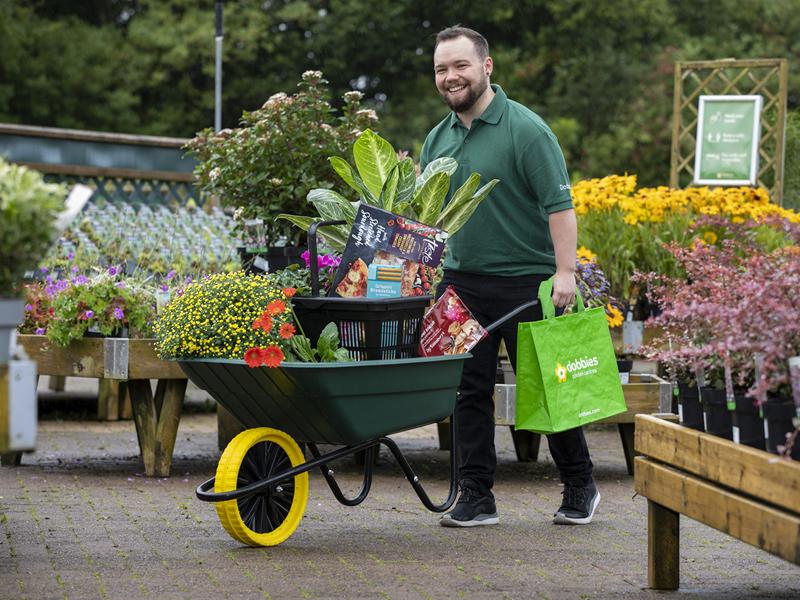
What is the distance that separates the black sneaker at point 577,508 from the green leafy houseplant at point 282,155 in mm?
2185

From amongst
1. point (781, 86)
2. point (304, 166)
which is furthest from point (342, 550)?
point (781, 86)

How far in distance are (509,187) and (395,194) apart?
576 millimetres

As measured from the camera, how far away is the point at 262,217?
682cm

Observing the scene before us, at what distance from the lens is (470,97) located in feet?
16.8

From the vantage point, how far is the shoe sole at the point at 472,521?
529 centimetres

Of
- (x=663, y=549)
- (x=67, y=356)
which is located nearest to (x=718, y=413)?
(x=663, y=549)

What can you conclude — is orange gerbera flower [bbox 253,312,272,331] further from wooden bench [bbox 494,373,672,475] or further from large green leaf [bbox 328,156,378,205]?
wooden bench [bbox 494,373,672,475]

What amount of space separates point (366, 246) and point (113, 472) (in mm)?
2721

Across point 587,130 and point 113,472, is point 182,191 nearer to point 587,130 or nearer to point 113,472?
point 113,472

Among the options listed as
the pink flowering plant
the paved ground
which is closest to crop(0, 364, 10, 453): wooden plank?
the paved ground

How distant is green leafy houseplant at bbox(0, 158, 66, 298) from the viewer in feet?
9.77

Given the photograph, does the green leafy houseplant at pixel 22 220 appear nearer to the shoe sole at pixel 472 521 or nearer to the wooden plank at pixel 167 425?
the shoe sole at pixel 472 521

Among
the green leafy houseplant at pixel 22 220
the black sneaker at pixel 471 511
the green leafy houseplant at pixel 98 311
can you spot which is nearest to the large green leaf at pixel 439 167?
the black sneaker at pixel 471 511

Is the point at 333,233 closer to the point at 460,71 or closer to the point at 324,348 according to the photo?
the point at 324,348
